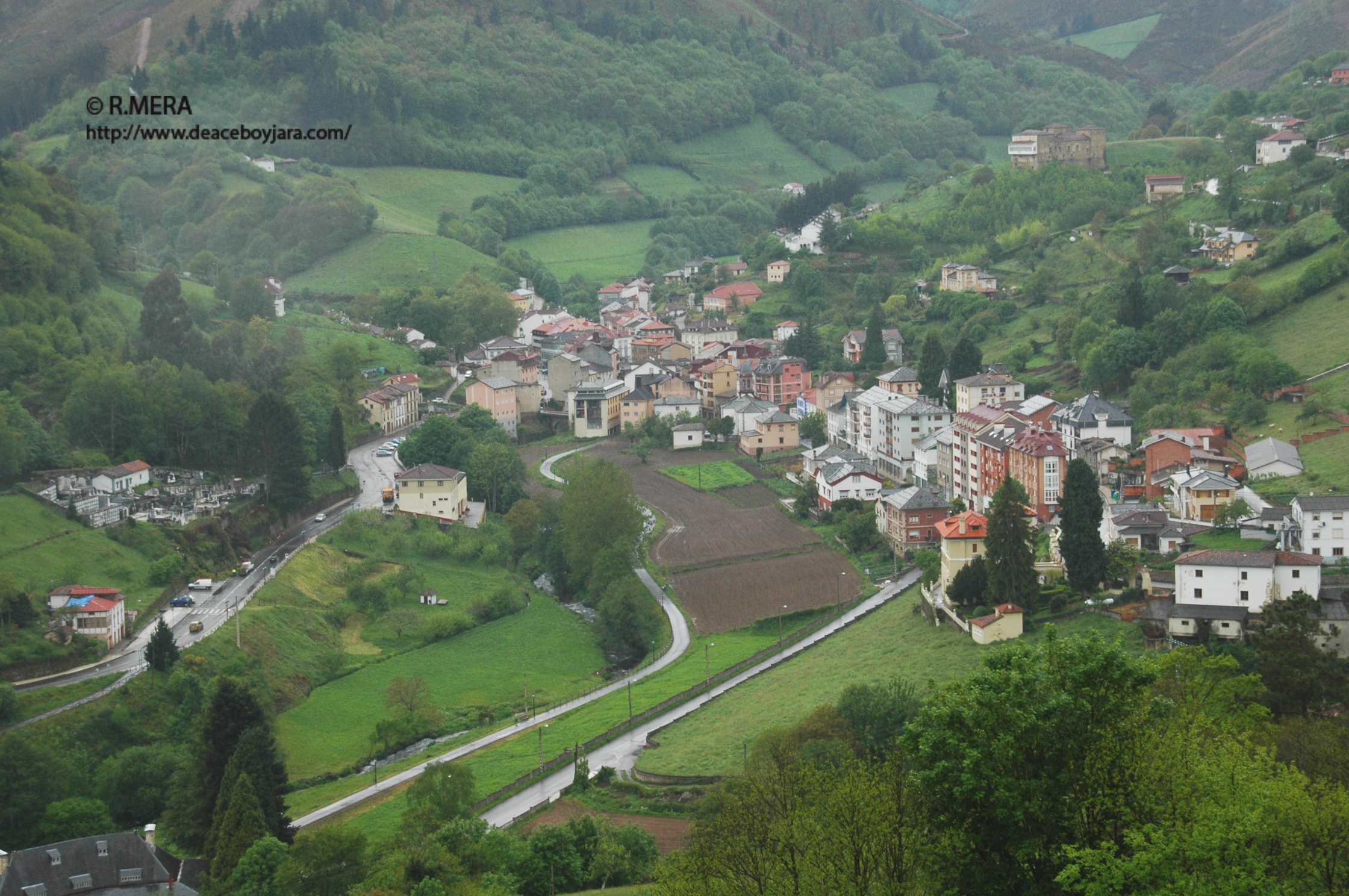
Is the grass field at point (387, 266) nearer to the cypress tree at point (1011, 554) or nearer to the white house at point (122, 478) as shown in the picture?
the white house at point (122, 478)

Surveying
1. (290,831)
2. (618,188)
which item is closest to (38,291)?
(290,831)

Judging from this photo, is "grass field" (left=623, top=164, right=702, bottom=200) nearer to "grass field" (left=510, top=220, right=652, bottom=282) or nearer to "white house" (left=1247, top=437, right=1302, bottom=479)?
"grass field" (left=510, top=220, right=652, bottom=282)

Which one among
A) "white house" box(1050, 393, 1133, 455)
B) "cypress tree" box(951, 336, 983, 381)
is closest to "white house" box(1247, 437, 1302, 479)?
"white house" box(1050, 393, 1133, 455)

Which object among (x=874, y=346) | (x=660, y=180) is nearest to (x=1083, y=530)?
(x=874, y=346)

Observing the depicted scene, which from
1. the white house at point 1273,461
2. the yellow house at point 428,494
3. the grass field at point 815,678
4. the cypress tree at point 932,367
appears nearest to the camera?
the grass field at point 815,678

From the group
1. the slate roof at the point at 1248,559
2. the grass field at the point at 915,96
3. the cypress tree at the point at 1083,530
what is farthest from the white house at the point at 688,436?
the grass field at the point at 915,96
